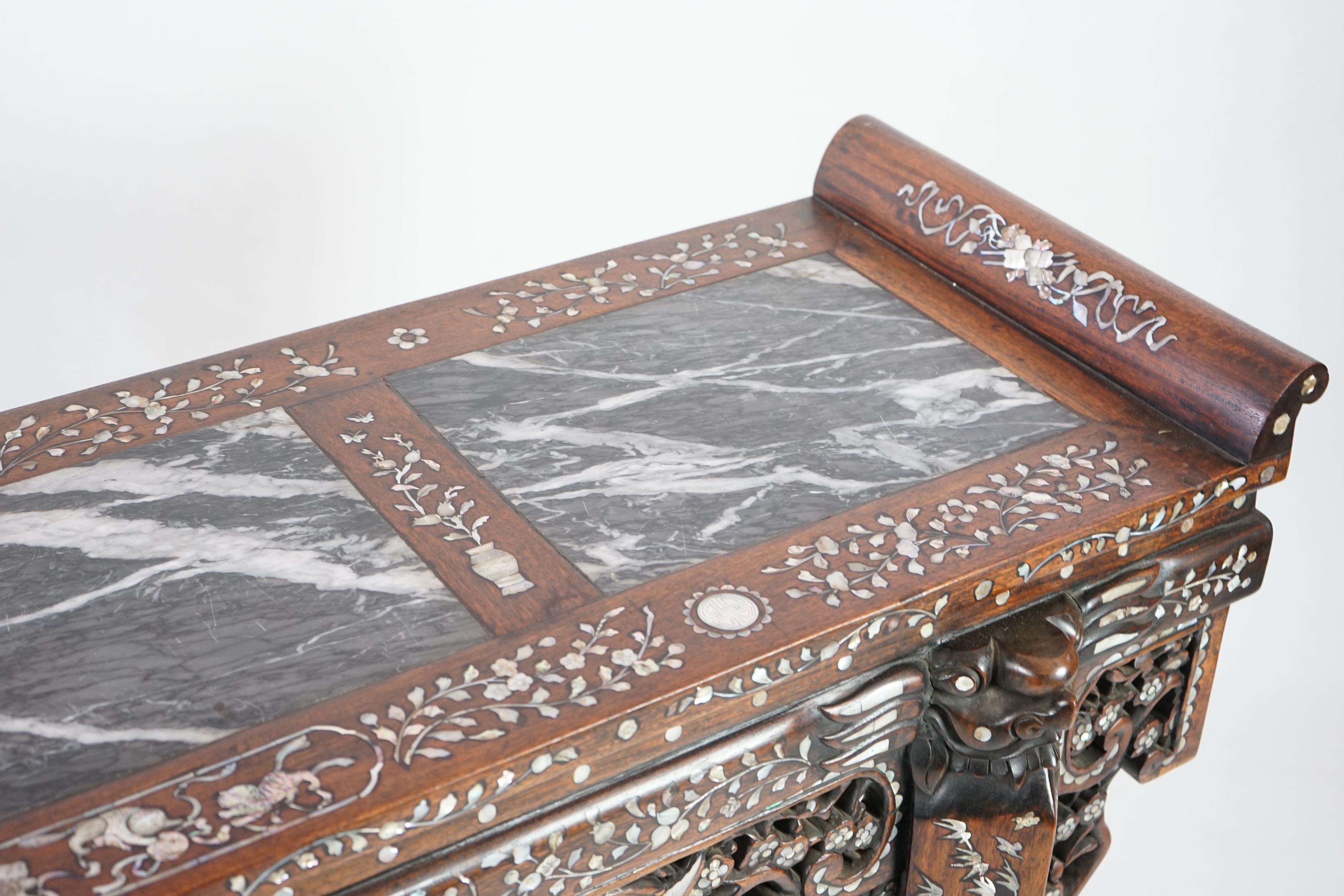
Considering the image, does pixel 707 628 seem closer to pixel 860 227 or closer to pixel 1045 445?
pixel 1045 445

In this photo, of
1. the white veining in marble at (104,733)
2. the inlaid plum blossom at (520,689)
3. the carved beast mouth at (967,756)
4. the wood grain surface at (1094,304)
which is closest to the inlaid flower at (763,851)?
the carved beast mouth at (967,756)

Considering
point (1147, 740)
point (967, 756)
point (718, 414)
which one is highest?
point (718, 414)

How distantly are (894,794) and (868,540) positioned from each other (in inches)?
10.6

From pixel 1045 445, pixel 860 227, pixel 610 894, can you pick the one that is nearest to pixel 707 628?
pixel 610 894

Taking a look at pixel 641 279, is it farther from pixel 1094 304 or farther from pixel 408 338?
pixel 1094 304

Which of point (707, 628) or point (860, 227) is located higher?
point (860, 227)

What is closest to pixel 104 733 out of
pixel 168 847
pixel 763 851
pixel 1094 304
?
pixel 168 847

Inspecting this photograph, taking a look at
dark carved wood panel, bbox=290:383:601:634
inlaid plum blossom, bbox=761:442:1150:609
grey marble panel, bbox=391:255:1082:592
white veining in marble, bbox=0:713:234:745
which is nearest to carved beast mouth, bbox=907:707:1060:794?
inlaid plum blossom, bbox=761:442:1150:609

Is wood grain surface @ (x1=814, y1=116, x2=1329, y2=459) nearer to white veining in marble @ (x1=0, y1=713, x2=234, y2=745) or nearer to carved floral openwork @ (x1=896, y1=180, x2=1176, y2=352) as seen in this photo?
carved floral openwork @ (x1=896, y1=180, x2=1176, y2=352)

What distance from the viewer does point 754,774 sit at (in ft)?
4.94

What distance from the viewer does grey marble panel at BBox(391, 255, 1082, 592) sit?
1624 millimetres

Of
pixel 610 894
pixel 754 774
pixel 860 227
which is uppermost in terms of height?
pixel 860 227

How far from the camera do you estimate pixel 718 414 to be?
5.85 feet

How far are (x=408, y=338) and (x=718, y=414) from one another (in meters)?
0.39
